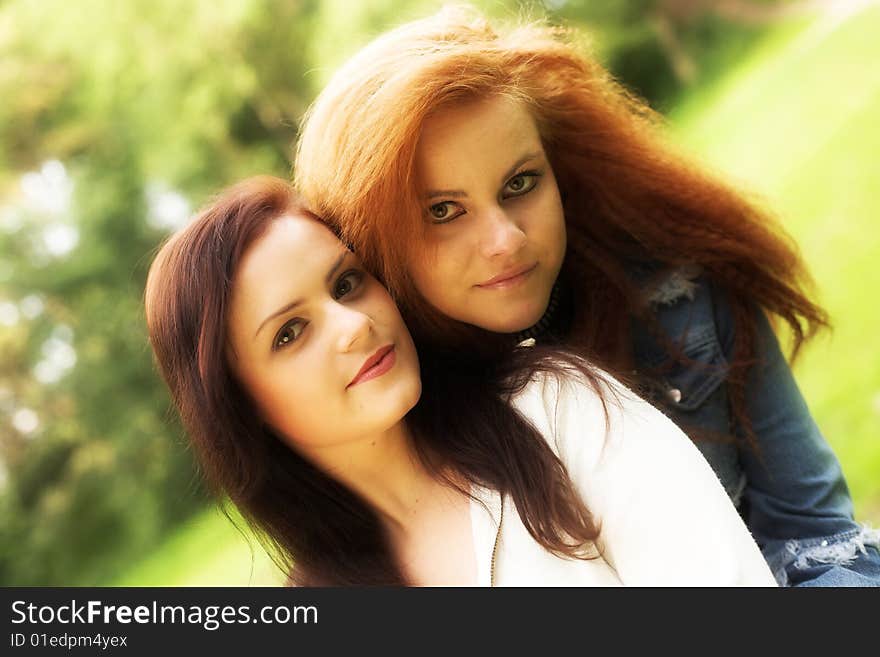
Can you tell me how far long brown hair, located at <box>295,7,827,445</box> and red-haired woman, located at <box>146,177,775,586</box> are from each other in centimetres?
15

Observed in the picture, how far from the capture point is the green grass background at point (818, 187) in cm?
424

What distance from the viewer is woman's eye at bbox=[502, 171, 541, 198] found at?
2199 mm

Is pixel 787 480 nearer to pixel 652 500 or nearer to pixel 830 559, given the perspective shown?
pixel 830 559

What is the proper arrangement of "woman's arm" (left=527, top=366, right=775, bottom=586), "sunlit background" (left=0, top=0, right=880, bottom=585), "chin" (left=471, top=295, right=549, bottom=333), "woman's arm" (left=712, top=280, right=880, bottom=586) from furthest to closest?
"sunlit background" (left=0, top=0, right=880, bottom=585) < "woman's arm" (left=712, top=280, right=880, bottom=586) < "chin" (left=471, top=295, right=549, bottom=333) < "woman's arm" (left=527, top=366, right=775, bottom=586)

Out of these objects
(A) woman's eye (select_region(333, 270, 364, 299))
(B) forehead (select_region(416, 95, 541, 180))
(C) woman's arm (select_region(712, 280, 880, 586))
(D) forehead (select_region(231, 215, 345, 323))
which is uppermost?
(B) forehead (select_region(416, 95, 541, 180))

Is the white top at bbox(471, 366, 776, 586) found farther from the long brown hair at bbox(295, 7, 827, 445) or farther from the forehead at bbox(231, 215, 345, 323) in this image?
the forehead at bbox(231, 215, 345, 323)

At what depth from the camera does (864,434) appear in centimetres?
402

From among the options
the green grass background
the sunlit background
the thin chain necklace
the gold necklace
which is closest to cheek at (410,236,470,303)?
the thin chain necklace

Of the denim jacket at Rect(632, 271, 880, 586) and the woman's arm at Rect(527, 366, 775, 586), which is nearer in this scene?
the woman's arm at Rect(527, 366, 775, 586)

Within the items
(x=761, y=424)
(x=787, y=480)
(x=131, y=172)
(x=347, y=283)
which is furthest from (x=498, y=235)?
(x=131, y=172)

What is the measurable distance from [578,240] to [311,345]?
96cm
